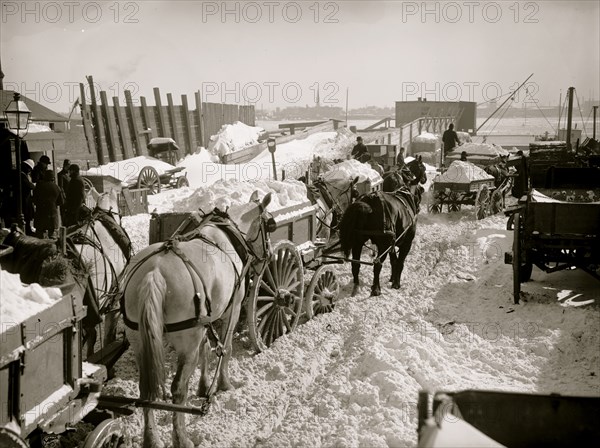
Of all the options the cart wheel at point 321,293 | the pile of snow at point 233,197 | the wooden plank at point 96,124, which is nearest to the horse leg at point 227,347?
the pile of snow at point 233,197

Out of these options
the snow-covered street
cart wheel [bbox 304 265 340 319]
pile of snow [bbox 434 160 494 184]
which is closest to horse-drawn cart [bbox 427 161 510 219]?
pile of snow [bbox 434 160 494 184]

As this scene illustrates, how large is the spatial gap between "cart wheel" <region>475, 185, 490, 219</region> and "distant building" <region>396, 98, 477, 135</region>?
2774cm

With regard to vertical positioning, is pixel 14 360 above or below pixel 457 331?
above

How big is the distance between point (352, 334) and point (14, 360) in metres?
5.05

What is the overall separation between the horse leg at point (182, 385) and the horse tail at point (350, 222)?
4.88 meters

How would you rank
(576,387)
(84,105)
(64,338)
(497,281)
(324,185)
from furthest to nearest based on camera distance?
1. (84,105)
2. (324,185)
3. (497,281)
4. (576,387)
5. (64,338)

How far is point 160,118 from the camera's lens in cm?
2673

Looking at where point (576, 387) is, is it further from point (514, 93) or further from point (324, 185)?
point (514, 93)

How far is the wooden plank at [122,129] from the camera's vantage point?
23578mm

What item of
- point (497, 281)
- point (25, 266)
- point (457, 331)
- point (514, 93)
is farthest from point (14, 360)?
point (514, 93)

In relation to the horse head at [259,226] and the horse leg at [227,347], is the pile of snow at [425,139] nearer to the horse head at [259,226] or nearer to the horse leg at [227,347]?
the horse head at [259,226]

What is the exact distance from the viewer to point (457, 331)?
7980 millimetres

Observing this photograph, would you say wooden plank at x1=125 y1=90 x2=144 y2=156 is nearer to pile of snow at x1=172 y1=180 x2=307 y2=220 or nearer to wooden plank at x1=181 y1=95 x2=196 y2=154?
wooden plank at x1=181 y1=95 x2=196 y2=154

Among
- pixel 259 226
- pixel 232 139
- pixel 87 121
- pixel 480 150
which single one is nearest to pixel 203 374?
pixel 259 226
